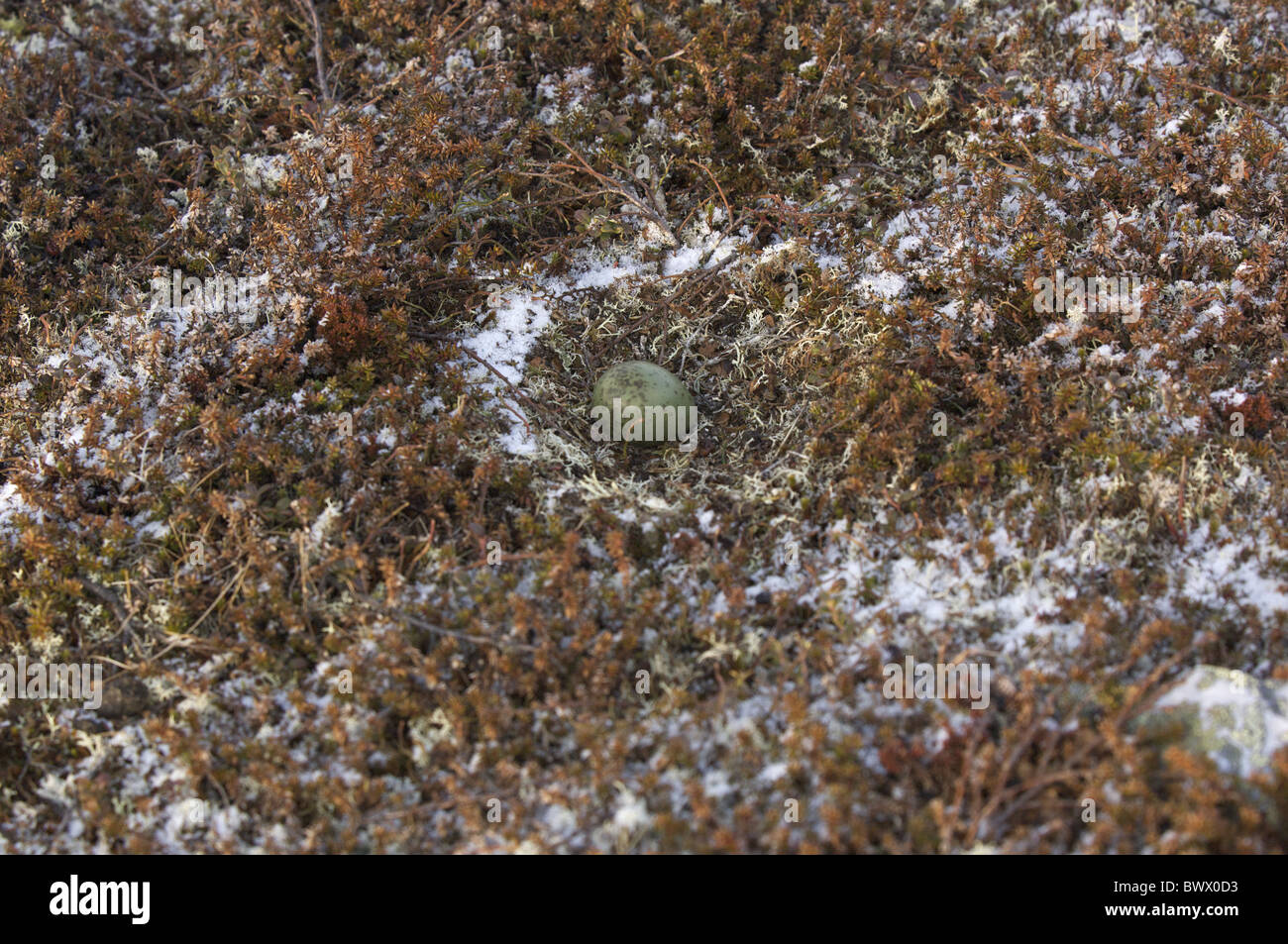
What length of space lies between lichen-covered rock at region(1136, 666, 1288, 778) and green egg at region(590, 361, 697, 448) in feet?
8.88

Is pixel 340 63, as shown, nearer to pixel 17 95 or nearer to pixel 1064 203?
pixel 17 95

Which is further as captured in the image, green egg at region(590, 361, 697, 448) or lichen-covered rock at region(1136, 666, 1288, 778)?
green egg at region(590, 361, 697, 448)

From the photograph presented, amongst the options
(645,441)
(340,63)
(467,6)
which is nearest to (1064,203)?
(645,441)

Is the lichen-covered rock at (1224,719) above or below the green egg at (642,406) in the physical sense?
below

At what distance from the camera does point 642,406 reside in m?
5.27

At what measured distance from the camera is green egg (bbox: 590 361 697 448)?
5293 mm

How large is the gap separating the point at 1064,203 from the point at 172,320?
5.51m

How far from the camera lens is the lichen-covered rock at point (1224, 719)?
3.58 metres

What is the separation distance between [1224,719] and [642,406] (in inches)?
120

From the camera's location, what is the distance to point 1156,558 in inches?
176

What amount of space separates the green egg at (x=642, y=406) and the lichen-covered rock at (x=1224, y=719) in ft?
8.88

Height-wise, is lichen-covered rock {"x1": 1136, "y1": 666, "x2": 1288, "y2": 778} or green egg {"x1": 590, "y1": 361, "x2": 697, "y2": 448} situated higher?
green egg {"x1": 590, "y1": 361, "x2": 697, "y2": 448}

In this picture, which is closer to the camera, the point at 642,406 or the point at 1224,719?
the point at 1224,719

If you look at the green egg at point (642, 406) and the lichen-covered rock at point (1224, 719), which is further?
the green egg at point (642, 406)
